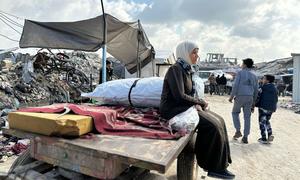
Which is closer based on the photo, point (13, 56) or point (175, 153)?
point (175, 153)

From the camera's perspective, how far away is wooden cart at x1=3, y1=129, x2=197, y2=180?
1.98 m

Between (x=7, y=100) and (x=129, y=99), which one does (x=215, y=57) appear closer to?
(x=7, y=100)

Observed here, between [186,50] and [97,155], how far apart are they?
1.78m

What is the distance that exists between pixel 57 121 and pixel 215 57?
43.2m

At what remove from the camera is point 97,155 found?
2035mm

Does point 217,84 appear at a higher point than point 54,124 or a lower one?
higher

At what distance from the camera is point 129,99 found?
4.18 meters

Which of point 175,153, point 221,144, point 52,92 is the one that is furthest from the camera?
point 52,92

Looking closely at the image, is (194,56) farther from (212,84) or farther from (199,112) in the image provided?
(212,84)

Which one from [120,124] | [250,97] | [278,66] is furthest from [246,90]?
[278,66]

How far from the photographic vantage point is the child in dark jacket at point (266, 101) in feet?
23.4

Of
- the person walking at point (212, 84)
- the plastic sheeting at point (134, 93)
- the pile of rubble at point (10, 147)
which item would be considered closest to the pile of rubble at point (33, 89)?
the pile of rubble at point (10, 147)

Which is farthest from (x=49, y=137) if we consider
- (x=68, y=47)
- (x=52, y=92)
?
(x=52, y=92)

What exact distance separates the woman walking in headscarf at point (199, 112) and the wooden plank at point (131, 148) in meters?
0.45
